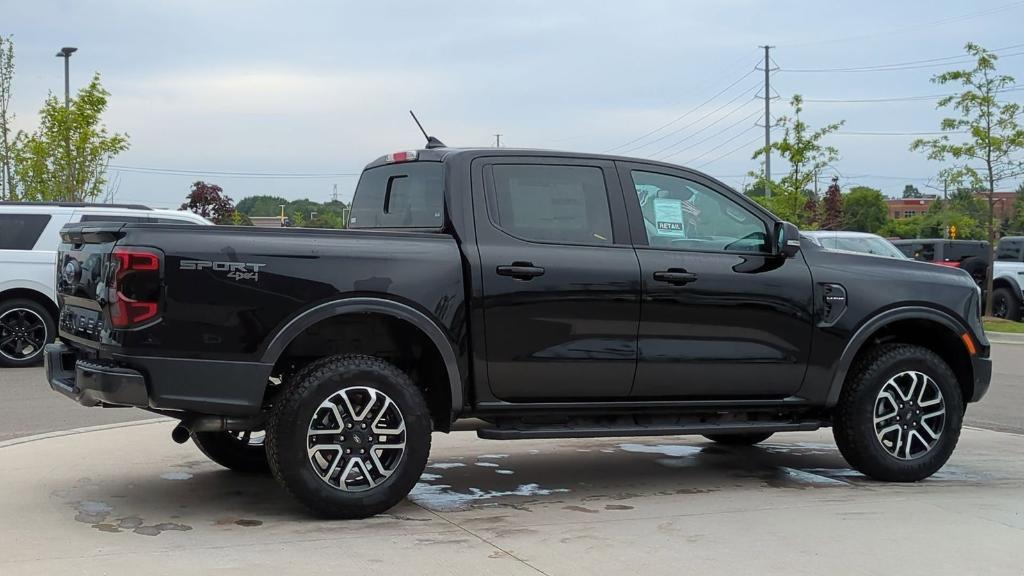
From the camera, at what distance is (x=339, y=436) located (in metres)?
5.99

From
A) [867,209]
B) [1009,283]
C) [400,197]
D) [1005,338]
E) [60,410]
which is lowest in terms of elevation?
[1005,338]

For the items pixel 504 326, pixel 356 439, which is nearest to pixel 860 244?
pixel 504 326

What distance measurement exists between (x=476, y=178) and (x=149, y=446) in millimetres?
3346

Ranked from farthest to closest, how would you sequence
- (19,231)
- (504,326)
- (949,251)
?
(949,251), (19,231), (504,326)

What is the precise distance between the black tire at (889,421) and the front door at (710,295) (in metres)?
0.43

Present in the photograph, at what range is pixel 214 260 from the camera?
19.0 ft

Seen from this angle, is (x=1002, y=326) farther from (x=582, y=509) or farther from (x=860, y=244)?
(x=582, y=509)

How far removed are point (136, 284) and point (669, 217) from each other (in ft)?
10.0

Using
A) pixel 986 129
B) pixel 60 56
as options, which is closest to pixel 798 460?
pixel 986 129

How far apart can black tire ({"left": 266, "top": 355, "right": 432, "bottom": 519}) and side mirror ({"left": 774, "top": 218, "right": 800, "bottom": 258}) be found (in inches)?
93.8

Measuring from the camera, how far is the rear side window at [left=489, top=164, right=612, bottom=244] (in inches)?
262

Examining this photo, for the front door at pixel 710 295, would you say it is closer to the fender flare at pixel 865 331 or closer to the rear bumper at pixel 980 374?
the fender flare at pixel 865 331

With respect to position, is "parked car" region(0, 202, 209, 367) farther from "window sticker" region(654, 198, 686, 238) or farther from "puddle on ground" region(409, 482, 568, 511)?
"window sticker" region(654, 198, 686, 238)

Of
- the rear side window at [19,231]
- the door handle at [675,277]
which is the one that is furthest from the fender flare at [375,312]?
the rear side window at [19,231]
